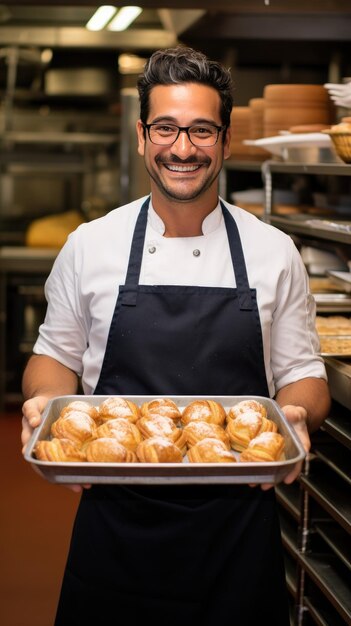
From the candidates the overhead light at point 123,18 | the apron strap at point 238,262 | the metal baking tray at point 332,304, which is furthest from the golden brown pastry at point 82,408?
the overhead light at point 123,18

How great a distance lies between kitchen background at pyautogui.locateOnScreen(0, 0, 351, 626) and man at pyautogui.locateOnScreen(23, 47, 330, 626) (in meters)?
0.44

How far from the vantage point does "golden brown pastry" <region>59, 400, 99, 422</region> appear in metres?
1.92

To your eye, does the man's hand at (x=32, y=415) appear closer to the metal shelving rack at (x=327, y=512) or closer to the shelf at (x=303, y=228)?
the metal shelving rack at (x=327, y=512)

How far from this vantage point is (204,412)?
1935mm

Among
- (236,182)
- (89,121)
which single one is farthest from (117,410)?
(89,121)

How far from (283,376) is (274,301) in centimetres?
A: 18

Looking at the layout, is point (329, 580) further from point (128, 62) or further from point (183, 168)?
point (128, 62)

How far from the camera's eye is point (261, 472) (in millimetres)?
1648

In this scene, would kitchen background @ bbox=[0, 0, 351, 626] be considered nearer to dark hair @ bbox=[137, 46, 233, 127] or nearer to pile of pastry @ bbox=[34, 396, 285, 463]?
dark hair @ bbox=[137, 46, 233, 127]

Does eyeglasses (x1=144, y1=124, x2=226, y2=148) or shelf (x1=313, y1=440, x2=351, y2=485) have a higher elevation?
eyeglasses (x1=144, y1=124, x2=226, y2=148)

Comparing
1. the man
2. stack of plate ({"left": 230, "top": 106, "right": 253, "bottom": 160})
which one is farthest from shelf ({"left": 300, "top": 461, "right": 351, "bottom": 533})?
stack of plate ({"left": 230, "top": 106, "right": 253, "bottom": 160})

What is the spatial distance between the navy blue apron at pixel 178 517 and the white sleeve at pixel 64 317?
121mm

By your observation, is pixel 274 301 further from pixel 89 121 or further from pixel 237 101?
pixel 89 121

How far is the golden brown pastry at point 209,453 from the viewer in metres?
1.76
